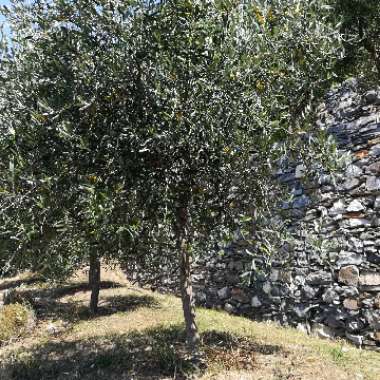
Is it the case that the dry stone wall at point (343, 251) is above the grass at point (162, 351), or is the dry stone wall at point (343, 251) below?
above

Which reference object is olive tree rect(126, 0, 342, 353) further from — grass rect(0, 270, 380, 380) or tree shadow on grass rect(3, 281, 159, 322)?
tree shadow on grass rect(3, 281, 159, 322)

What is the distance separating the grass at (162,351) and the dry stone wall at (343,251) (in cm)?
68

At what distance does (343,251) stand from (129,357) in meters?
6.46

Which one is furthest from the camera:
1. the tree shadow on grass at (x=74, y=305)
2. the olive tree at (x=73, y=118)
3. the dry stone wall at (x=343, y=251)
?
the tree shadow on grass at (x=74, y=305)

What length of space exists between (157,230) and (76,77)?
9.40 ft

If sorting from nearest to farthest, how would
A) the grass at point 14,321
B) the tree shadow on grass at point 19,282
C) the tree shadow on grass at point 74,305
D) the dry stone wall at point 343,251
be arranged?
the dry stone wall at point 343,251 < the grass at point 14,321 < the tree shadow on grass at point 74,305 < the tree shadow on grass at point 19,282

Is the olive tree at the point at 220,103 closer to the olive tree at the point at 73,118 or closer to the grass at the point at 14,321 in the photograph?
the olive tree at the point at 73,118

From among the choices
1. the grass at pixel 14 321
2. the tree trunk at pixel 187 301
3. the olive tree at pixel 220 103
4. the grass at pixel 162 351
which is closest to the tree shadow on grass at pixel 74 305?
the grass at pixel 162 351

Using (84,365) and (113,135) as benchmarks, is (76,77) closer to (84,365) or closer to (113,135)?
(113,135)

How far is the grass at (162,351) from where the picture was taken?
8469 mm

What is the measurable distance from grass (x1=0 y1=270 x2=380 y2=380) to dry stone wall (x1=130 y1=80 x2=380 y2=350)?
0.68 meters

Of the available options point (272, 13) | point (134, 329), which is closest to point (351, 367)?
point (134, 329)

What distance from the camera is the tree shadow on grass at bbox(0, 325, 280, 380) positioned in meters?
8.73

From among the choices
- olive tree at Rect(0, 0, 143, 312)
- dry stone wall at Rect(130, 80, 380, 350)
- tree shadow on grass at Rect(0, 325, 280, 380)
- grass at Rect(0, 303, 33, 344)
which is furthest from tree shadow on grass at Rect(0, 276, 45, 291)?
olive tree at Rect(0, 0, 143, 312)
